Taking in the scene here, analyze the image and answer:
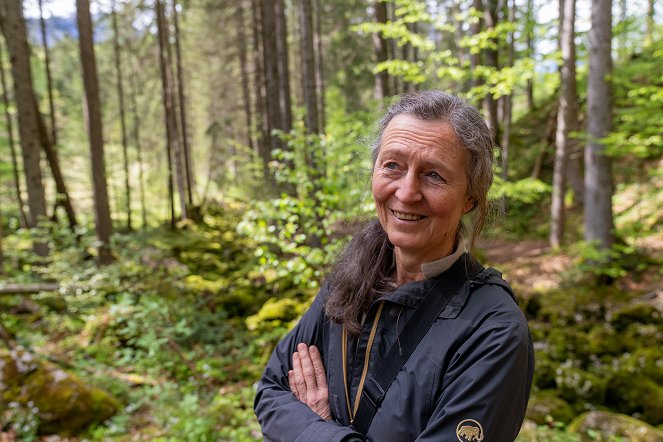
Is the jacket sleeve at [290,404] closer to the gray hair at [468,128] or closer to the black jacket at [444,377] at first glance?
the black jacket at [444,377]

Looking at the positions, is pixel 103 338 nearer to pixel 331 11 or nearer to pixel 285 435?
pixel 285 435

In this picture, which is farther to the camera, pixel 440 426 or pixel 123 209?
pixel 123 209

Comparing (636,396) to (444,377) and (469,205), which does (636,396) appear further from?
(444,377)

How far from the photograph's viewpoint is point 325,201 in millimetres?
5820

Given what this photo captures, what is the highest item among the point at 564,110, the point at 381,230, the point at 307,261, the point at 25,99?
the point at 25,99

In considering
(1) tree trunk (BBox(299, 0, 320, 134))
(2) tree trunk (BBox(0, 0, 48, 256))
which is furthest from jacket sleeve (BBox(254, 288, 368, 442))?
(2) tree trunk (BBox(0, 0, 48, 256))

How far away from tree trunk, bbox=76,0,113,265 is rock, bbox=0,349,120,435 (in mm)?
4538

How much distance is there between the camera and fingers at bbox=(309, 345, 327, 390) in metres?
1.91

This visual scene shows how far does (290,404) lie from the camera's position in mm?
1855

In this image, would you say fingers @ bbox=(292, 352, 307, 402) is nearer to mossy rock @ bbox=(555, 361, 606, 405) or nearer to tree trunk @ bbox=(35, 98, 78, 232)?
mossy rock @ bbox=(555, 361, 606, 405)

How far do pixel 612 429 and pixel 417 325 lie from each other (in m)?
4.82

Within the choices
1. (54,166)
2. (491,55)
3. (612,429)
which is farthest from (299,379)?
(54,166)

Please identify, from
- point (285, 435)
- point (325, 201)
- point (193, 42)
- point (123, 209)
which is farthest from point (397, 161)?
point (193, 42)

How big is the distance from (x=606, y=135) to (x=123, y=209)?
2036 centimetres
